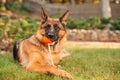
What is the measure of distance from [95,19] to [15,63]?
9038mm

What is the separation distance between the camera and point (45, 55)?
8.47 metres

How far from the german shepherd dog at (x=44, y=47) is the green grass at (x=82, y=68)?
204 millimetres

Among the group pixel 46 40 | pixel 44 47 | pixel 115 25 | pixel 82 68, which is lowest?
pixel 115 25

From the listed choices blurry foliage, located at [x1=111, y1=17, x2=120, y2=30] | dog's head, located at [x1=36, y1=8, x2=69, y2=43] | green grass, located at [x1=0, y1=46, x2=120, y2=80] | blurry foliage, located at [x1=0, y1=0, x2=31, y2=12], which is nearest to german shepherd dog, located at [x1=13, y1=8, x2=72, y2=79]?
dog's head, located at [x1=36, y1=8, x2=69, y2=43]

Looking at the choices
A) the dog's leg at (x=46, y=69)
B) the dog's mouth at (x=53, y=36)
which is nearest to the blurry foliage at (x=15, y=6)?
the dog's mouth at (x=53, y=36)

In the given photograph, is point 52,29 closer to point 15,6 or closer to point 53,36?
point 53,36

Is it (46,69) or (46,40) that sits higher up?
(46,40)

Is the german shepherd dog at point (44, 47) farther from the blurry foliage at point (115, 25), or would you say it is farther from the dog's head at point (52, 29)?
the blurry foliage at point (115, 25)

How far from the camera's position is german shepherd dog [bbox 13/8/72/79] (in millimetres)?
8180

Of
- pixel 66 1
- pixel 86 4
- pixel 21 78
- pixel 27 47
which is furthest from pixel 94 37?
pixel 21 78

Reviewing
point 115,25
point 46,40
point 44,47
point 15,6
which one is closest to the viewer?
point 46,40

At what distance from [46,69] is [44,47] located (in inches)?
30.8

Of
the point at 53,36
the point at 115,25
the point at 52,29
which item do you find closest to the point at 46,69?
the point at 53,36

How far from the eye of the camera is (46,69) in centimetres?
782
